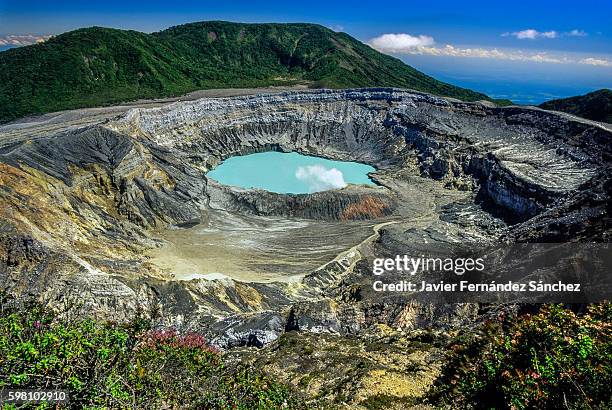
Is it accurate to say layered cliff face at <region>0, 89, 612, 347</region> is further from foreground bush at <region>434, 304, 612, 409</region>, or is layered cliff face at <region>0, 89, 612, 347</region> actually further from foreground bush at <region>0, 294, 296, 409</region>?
foreground bush at <region>434, 304, 612, 409</region>

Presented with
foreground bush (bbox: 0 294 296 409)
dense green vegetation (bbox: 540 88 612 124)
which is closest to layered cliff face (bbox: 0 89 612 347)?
foreground bush (bbox: 0 294 296 409)

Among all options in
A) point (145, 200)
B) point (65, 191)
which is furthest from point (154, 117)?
point (65, 191)

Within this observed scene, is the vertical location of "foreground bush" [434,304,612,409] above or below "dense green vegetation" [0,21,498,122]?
below

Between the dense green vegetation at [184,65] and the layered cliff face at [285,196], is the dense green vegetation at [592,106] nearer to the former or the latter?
the layered cliff face at [285,196]

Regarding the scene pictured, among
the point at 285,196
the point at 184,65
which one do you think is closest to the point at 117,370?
the point at 285,196

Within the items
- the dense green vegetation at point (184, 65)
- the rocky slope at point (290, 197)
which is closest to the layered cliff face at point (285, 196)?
the rocky slope at point (290, 197)

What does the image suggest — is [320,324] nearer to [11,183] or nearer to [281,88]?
[11,183]
